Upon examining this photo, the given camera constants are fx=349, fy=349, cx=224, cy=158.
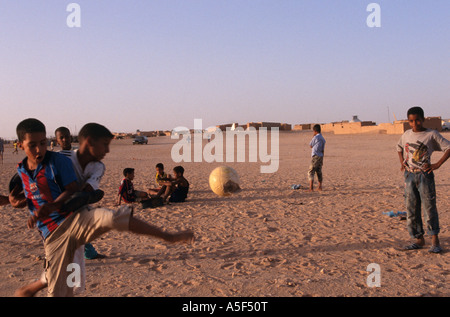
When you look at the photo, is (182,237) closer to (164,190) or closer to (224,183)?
(224,183)

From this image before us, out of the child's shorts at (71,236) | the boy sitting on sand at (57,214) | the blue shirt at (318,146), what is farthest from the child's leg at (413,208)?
the blue shirt at (318,146)

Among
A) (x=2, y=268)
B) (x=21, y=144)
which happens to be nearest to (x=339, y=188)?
(x=2, y=268)

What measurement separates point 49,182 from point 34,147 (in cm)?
31

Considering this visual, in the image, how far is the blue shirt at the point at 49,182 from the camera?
8.92 ft

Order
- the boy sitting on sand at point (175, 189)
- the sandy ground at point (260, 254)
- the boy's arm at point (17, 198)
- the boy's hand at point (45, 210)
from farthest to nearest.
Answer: the boy sitting on sand at point (175, 189)
the sandy ground at point (260, 254)
the boy's arm at point (17, 198)
the boy's hand at point (45, 210)

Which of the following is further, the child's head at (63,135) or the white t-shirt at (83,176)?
the child's head at (63,135)

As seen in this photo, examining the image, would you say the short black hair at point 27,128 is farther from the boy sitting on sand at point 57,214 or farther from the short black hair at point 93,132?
the short black hair at point 93,132

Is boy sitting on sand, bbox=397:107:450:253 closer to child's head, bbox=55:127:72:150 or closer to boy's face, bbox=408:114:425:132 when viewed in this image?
boy's face, bbox=408:114:425:132

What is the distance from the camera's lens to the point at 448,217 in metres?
7.11

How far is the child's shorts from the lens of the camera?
2643mm

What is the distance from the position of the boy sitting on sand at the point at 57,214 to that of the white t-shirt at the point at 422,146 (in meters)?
4.01

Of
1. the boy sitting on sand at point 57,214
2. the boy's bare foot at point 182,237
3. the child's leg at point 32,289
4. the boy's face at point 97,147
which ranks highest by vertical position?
the boy's face at point 97,147

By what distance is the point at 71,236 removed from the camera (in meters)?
2.74
